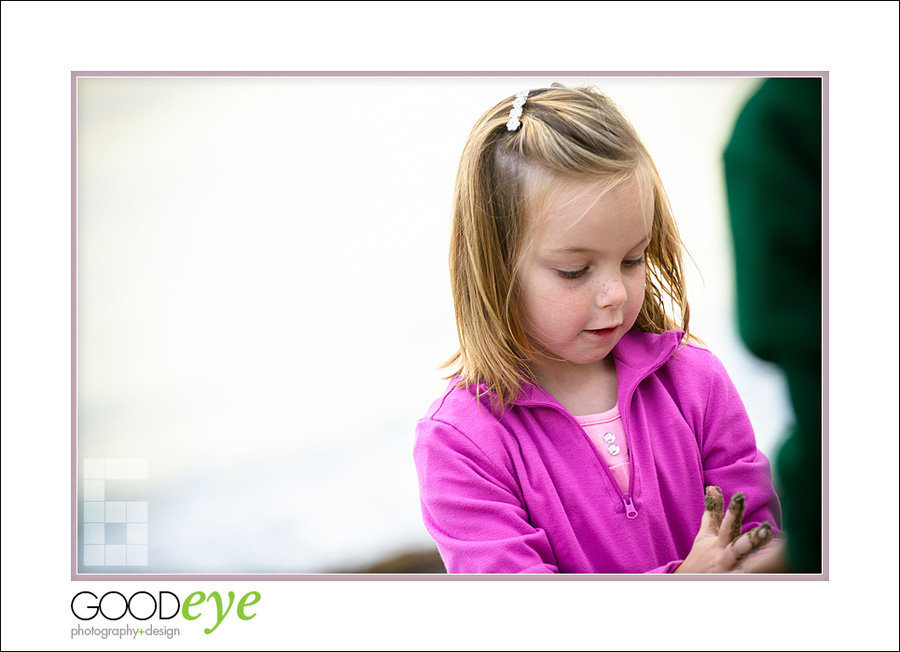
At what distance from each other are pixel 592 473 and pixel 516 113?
729mm

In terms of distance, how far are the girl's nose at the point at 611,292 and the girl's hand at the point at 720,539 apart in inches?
17.5

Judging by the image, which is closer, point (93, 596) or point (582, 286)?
point (582, 286)

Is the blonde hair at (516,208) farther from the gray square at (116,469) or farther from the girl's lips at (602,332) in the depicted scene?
the gray square at (116,469)

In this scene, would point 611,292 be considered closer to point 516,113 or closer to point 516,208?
point 516,208

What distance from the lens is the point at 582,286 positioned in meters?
1.91

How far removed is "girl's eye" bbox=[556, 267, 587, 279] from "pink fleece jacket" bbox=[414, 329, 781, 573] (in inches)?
8.1

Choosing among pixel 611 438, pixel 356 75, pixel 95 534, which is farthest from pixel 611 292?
pixel 95 534

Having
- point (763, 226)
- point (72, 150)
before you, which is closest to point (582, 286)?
point (763, 226)

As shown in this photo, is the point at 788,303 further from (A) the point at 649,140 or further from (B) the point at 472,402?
(B) the point at 472,402

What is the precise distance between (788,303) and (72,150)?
1.56 meters

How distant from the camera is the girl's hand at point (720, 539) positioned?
1987 millimetres

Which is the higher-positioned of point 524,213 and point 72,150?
point 72,150

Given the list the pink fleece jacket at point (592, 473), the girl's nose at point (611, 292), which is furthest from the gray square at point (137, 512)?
the girl's nose at point (611, 292)

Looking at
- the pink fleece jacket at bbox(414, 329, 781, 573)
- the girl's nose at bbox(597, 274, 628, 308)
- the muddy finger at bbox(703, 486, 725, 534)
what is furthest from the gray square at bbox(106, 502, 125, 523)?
the muddy finger at bbox(703, 486, 725, 534)
